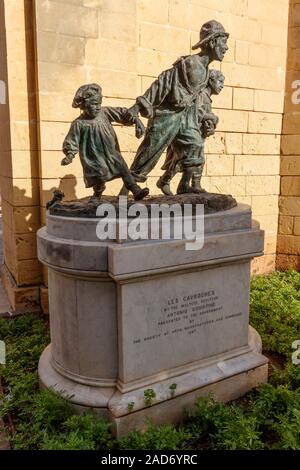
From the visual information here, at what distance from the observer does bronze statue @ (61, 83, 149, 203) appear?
297 cm

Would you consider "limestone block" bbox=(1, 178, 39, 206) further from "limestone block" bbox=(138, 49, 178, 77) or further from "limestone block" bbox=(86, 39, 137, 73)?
"limestone block" bbox=(138, 49, 178, 77)

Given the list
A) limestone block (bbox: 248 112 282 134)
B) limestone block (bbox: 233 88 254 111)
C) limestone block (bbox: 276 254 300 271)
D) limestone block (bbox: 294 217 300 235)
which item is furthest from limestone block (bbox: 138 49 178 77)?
limestone block (bbox: 276 254 300 271)

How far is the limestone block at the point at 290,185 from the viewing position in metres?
6.52

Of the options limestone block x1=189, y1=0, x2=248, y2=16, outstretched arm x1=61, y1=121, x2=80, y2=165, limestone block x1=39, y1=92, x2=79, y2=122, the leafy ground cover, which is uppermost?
limestone block x1=189, y1=0, x2=248, y2=16

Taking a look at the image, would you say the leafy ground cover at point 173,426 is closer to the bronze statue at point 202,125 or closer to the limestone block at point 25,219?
the limestone block at point 25,219

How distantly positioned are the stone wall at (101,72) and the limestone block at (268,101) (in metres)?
0.02

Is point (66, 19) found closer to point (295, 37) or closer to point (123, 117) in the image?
A: point (123, 117)

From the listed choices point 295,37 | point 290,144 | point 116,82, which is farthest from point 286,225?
point 116,82

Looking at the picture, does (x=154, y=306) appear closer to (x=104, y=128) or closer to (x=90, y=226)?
(x=90, y=226)

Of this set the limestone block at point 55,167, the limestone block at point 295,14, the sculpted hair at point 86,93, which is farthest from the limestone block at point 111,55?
the limestone block at point 295,14

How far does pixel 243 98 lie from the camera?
6055 millimetres

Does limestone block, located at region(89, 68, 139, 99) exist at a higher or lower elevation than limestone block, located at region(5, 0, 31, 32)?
lower

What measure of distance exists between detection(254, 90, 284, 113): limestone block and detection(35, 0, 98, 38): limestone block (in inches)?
111

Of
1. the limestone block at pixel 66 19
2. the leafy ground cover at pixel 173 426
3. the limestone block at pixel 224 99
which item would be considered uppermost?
the limestone block at pixel 66 19
